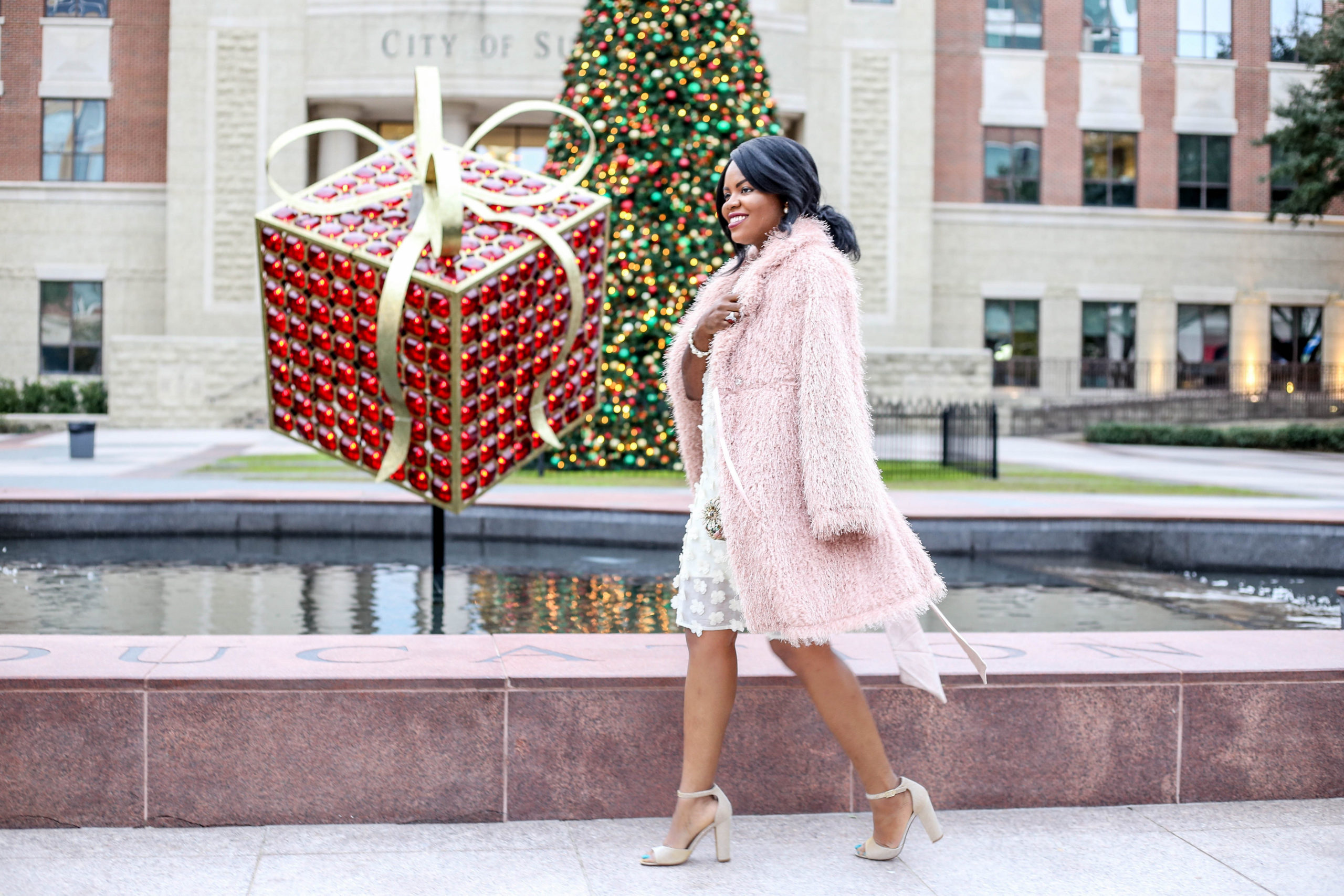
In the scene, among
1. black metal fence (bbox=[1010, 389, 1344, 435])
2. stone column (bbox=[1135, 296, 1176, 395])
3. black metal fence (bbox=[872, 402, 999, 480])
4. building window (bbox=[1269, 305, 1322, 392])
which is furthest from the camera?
building window (bbox=[1269, 305, 1322, 392])

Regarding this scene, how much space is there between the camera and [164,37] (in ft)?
104

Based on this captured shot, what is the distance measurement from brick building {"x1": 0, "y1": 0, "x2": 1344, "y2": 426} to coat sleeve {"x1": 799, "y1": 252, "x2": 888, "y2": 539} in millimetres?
26899

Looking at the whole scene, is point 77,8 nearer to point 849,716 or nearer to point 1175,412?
point 1175,412

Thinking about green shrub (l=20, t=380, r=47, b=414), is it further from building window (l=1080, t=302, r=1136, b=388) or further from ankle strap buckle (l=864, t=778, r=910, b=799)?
ankle strap buckle (l=864, t=778, r=910, b=799)

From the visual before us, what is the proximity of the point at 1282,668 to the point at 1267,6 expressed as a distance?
35.9 m

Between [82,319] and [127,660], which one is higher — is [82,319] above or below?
above

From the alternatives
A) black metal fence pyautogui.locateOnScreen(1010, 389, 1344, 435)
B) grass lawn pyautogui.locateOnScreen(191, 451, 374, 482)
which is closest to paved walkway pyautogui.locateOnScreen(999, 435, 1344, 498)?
black metal fence pyautogui.locateOnScreen(1010, 389, 1344, 435)

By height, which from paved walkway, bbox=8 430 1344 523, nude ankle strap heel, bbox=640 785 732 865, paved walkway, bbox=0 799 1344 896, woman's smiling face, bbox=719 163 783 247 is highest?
woman's smiling face, bbox=719 163 783 247

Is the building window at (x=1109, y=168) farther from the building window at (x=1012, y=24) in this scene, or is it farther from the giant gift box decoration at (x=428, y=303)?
the giant gift box decoration at (x=428, y=303)

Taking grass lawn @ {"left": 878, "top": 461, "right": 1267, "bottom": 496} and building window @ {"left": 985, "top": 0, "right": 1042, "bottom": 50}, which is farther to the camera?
building window @ {"left": 985, "top": 0, "right": 1042, "bottom": 50}

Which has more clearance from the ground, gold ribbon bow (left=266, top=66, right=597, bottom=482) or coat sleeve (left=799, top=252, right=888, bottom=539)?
gold ribbon bow (left=266, top=66, right=597, bottom=482)

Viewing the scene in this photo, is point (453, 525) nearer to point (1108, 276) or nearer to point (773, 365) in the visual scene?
point (773, 365)

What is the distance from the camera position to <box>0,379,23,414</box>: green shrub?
29141 mm

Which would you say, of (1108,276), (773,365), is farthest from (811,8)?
(773,365)
